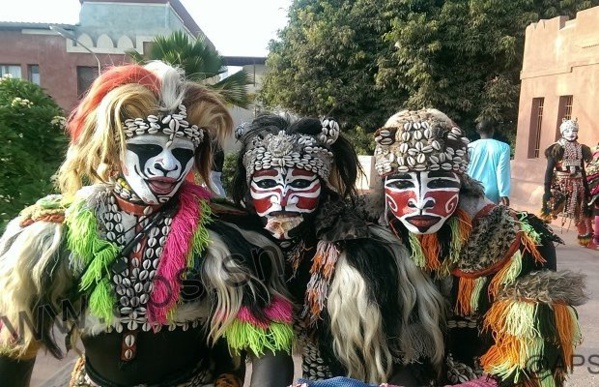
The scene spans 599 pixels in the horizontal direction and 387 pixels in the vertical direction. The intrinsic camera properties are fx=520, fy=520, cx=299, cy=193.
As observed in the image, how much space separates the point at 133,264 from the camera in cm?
158

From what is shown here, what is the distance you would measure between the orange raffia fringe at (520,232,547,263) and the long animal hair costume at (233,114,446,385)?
0.32 m

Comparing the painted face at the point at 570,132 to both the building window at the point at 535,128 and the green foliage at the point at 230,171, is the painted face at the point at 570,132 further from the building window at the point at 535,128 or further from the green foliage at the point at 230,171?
the green foliage at the point at 230,171

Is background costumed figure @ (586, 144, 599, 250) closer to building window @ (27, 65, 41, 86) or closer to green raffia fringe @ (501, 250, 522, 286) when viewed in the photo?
green raffia fringe @ (501, 250, 522, 286)

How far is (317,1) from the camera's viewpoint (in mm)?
15867

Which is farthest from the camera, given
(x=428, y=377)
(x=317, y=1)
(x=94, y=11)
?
(x=94, y=11)

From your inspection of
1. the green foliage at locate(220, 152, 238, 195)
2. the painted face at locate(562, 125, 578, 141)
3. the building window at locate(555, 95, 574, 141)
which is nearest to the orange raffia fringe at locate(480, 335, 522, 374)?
the green foliage at locate(220, 152, 238, 195)

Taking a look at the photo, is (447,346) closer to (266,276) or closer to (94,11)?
(266,276)

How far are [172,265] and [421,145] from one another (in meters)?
0.86

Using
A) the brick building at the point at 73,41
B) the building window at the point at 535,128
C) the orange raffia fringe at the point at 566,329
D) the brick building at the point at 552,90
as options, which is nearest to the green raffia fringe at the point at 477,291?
the orange raffia fringe at the point at 566,329

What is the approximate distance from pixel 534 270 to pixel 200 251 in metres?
1.05

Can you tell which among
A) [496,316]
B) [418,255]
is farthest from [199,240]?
[496,316]

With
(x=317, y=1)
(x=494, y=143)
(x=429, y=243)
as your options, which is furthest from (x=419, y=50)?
(x=429, y=243)

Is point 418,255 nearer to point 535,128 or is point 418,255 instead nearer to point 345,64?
point 535,128

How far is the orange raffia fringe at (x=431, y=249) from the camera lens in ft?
5.64
